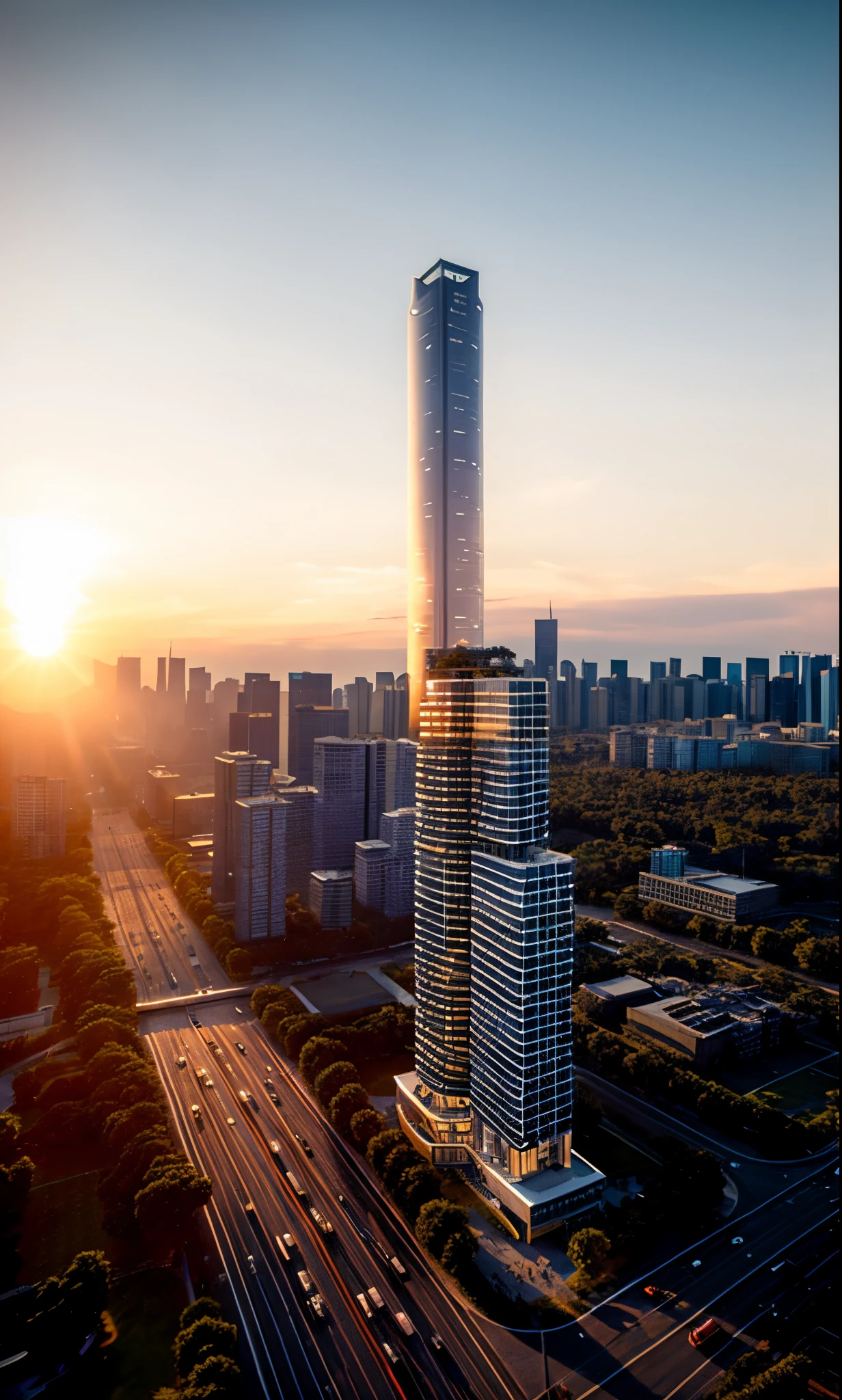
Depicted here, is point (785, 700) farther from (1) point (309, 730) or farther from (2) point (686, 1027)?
(2) point (686, 1027)

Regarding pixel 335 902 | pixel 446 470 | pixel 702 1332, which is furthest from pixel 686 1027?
pixel 446 470

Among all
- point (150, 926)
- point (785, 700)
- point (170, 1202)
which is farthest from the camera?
point (785, 700)

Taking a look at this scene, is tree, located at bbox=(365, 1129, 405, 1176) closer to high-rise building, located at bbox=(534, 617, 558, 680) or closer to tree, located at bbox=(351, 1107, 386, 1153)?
tree, located at bbox=(351, 1107, 386, 1153)

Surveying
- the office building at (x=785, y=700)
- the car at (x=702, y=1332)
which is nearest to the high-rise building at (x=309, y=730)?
the office building at (x=785, y=700)

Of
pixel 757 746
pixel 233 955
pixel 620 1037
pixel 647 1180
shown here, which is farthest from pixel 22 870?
pixel 757 746

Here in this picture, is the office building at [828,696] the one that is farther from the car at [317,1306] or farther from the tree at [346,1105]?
the car at [317,1306]

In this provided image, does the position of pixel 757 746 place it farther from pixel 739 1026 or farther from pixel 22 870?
pixel 22 870
